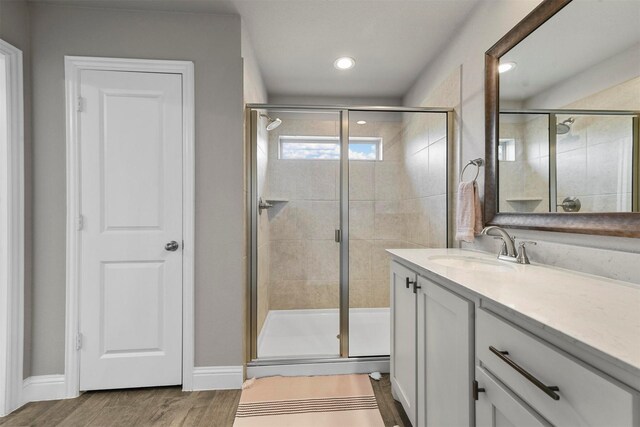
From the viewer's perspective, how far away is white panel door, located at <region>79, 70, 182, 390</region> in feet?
5.97

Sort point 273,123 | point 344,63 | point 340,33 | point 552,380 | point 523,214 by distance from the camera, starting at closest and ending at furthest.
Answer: point 552,380 < point 523,214 < point 340,33 < point 273,123 < point 344,63

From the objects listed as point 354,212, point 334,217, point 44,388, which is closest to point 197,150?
point 334,217

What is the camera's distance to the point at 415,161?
241 cm

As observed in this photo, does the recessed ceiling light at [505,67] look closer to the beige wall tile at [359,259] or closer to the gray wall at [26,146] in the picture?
the beige wall tile at [359,259]

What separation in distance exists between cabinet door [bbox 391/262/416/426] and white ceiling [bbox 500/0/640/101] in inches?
42.5

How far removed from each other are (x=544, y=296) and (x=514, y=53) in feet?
4.34

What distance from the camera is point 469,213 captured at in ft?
5.69

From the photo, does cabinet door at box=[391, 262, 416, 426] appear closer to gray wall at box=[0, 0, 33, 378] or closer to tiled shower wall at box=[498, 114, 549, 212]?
tiled shower wall at box=[498, 114, 549, 212]

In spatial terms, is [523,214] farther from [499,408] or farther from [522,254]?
[499,408]

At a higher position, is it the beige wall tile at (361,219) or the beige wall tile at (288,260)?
the beige wall tile at (361,219)

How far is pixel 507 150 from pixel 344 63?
1.56 metres

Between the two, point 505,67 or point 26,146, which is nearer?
point 505,67

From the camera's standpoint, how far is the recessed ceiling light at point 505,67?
5.02ft

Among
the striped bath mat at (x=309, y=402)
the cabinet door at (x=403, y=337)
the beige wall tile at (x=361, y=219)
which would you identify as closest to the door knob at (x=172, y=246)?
the striped bath mat at (x=309, y=402)
